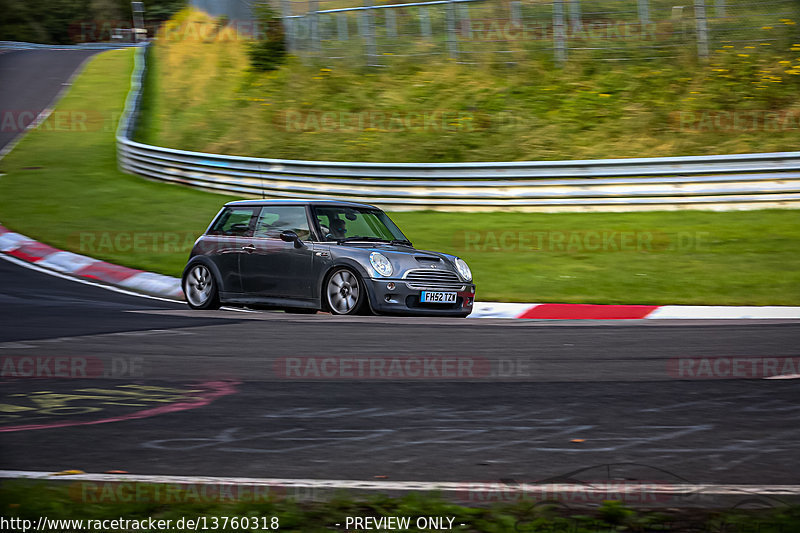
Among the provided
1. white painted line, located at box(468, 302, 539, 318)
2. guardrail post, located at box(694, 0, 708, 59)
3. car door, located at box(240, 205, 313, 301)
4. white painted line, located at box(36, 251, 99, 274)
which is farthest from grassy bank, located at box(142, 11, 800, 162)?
car door, located at box(240, 205, 313, 301)

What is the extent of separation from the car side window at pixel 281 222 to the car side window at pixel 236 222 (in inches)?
5.4

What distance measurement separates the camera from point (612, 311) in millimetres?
10656

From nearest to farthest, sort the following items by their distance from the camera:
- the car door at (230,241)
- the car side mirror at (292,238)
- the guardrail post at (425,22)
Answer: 1. the car side mirror at (292,238)
2. the car door at (230,241)
3. the guardrail post at (425,22)

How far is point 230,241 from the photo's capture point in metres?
11.0

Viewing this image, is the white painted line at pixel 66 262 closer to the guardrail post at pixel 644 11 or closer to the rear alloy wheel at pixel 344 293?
the rear alloy wheel at pixel 344 293

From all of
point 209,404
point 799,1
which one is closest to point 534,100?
point 799,1

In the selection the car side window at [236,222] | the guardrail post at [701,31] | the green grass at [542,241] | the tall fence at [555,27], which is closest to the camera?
the car side window at [236,222]

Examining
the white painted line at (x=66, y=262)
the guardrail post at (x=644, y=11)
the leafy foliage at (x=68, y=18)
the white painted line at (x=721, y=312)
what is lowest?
the white painted line at (x=721, y=312)

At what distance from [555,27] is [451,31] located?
2.44 meters

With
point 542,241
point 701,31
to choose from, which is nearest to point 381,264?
point 542,241

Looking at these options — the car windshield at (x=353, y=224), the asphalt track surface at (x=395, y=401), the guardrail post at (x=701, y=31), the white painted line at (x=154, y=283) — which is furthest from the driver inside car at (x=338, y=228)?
the guardrail post at (x=701, y=31)

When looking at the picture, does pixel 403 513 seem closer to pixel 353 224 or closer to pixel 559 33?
pixel 353 224

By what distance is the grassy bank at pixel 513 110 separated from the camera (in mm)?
18406

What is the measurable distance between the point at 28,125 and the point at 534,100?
18.1 m
